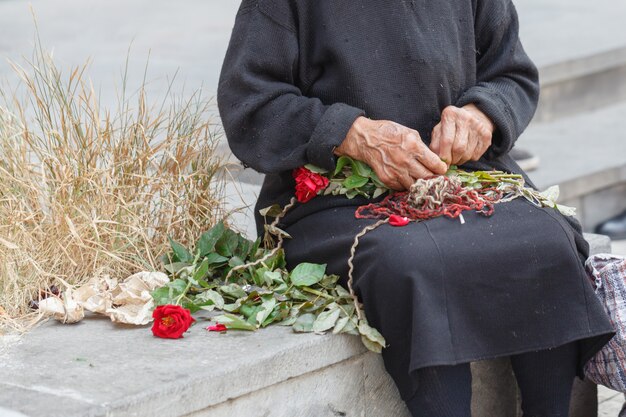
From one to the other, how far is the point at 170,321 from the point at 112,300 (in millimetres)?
228

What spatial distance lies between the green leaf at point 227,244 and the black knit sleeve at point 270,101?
0.96ft

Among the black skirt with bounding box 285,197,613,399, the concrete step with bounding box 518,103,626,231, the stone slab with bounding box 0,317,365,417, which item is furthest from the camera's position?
the concrete step with bounding box 518,103,626,231

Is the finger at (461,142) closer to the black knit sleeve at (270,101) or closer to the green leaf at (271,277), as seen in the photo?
the black knit sleeve at (270,101)

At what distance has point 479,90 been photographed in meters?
2.68

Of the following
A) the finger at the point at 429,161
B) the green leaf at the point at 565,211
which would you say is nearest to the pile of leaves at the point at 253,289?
the finger at the point at 429,161

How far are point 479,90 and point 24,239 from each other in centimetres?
117

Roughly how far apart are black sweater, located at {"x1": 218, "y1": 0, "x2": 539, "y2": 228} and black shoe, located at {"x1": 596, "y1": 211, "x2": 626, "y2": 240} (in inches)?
92.5

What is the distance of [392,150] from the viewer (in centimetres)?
250

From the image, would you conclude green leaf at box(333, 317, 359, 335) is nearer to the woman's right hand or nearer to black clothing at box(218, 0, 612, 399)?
black clothing at box(218, 0, 612, 399)

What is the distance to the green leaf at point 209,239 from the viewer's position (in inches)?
108

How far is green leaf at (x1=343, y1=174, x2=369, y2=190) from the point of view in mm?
2551

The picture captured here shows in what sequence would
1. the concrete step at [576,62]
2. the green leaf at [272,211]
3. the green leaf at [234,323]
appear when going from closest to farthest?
1. the green leaf at [234,323]
2. the green leaf at [272,211]
3. the concrete step at [576,62]

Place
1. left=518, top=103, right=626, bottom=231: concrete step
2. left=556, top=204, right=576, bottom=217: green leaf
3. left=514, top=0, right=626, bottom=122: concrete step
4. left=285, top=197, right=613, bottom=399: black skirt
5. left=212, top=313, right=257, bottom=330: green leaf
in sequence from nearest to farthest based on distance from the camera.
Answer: left=285, top=197, right=613, bottom=399: black skirt → left=212, top=313, right=257, bottom=330: green leaf → left=556, top=204, right=576, bottom=217: green leaf → left=518, top=103, right=626, bottom=231: concrete step → left=514, top=0, right=626, bottom=122: concrete step

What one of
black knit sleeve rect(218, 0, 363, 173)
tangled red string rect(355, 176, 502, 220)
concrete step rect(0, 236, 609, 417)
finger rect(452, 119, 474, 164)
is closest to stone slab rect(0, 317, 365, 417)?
concrete step rect(0, 236, 609, 417)
